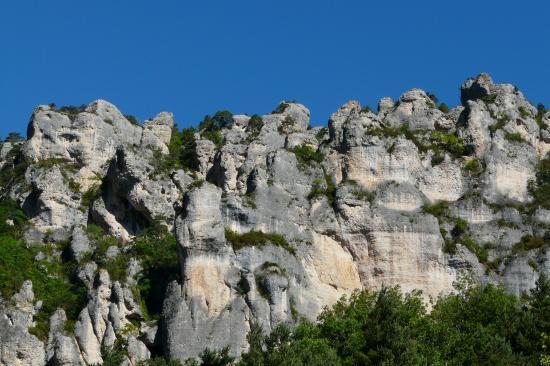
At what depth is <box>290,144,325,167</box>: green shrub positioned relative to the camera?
8344 cm

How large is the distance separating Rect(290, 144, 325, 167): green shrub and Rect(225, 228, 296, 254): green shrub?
5479 millimetres

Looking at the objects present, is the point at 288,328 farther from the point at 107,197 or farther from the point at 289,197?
the point at 107,197

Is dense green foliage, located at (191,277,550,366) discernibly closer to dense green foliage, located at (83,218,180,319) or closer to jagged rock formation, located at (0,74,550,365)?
jagged rock formation, located at (0,74,550,365)

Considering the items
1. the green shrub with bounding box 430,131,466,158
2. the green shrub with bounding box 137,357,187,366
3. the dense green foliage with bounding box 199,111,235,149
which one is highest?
the dense green foliage with bounding box 199,111,235,149

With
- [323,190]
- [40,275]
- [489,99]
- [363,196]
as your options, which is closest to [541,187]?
[489,99]

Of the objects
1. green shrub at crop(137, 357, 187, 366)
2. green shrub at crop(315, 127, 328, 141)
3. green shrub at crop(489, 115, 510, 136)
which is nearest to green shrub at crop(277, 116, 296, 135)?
green shrub at crop(315, 127, 328, 141)

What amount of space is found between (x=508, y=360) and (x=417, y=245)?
13.8 metres

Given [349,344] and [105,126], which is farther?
[105,126]

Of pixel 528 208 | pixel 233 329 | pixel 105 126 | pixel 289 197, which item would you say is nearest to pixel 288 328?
pixel 233 329

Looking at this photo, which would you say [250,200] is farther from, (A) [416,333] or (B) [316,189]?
(A) [416,333]

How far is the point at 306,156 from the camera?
84000 mm

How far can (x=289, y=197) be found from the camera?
266 ft

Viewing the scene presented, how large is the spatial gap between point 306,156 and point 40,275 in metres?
13.9

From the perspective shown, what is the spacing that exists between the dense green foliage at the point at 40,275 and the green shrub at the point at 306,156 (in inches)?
469
